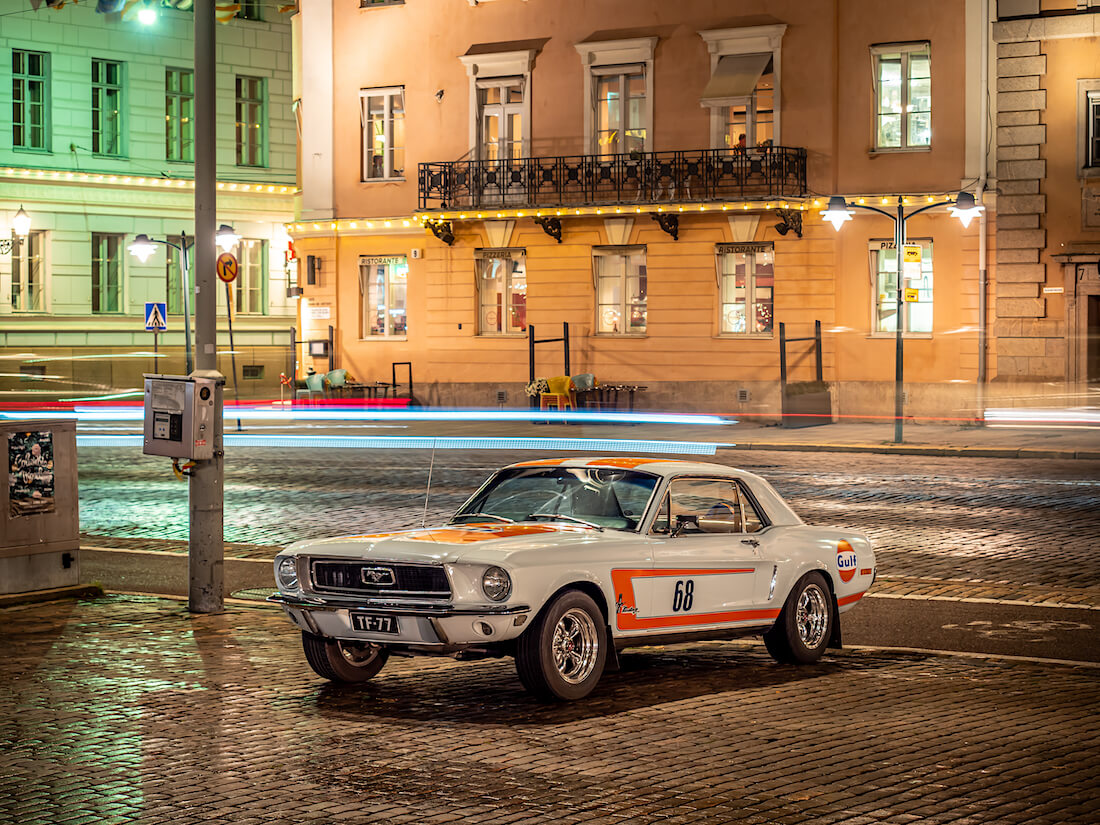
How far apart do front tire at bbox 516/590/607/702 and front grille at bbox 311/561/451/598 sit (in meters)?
0.55

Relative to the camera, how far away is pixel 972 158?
Result: 35.6m

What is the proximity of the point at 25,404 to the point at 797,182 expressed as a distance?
2031 centimetres

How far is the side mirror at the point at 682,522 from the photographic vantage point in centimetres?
915

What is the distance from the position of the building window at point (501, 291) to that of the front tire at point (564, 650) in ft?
106

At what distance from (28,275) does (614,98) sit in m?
20.8

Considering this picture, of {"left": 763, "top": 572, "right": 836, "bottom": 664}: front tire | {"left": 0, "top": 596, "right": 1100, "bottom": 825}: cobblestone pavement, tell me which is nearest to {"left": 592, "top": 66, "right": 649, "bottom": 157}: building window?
{"left": 763, "top": 572, "right": 836, "bottom": 664}: front tire

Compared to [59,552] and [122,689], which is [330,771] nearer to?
[122,689]

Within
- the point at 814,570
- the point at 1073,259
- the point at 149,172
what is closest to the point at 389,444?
the point at 1073,259

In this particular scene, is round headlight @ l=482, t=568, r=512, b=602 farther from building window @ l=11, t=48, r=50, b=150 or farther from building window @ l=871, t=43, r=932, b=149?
building window @ l=11, t=48, r=50, b=150

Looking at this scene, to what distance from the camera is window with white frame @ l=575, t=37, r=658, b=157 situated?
39.0m

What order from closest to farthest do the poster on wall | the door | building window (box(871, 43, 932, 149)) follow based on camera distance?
the door, the poster on wall, building window (box(871, 43, 932, 149))

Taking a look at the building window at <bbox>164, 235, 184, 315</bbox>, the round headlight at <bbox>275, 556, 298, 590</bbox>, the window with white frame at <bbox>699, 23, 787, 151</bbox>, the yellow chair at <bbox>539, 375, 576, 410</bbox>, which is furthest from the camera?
the building window at <bbox>164, 235, 184, 315</bbox>

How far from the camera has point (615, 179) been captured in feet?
127

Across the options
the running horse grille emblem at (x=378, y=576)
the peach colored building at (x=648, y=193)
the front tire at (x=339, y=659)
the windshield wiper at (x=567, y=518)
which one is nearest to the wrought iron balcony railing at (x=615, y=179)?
the peach colored building at (x=648, y=193)
